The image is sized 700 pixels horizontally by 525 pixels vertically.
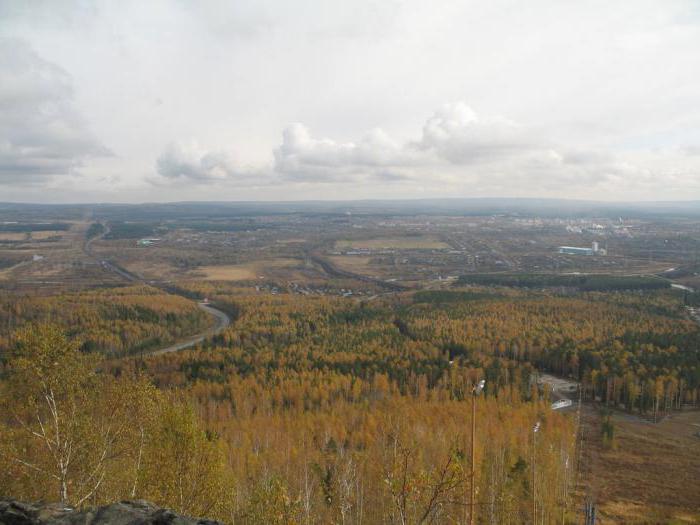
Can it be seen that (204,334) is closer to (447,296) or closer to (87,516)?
(447,296)

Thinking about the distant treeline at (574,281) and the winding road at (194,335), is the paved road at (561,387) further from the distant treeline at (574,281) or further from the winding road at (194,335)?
the distant treeline at (574,281)

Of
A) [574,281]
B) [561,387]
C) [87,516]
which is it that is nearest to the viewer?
[87,516]

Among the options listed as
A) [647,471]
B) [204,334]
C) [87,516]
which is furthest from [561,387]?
[204,334]

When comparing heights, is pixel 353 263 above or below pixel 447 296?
below

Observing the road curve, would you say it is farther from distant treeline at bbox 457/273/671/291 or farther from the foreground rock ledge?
distant treeline at bbox 457/273/671/291

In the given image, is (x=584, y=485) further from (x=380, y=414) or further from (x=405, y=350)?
(x=405, y=350)

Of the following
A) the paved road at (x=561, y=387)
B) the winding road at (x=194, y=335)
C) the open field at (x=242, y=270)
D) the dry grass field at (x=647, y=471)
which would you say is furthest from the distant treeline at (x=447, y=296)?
the open field at (x=242, y=270)

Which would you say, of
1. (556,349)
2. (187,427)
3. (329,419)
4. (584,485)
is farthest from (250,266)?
(187,427)
